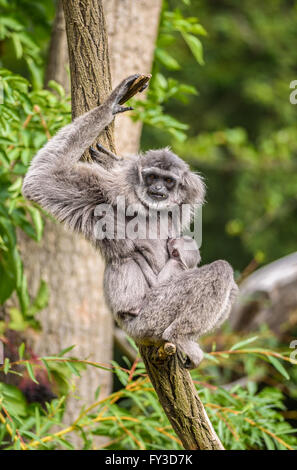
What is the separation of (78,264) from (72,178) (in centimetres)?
240

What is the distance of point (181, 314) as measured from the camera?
4.21 m

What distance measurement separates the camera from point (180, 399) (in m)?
4.29

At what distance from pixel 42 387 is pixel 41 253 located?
152 centimetres

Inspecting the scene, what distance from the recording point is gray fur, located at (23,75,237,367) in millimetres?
4211

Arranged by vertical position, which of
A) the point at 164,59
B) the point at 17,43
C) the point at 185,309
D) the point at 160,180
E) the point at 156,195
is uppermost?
the point at 17,43

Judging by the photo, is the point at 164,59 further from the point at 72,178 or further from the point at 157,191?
the point at 72,178

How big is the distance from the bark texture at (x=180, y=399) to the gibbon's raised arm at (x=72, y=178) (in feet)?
3.53

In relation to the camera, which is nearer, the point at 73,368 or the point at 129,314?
the point at 129,314

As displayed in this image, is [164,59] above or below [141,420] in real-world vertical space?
above

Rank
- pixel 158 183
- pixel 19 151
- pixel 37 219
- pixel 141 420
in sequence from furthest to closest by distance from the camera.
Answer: pixel 141 420
pixel 19 151
pixel 37 219
pixel 158 183

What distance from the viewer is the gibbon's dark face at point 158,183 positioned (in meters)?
4.37

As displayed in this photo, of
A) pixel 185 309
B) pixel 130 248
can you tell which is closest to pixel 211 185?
pixel 130 248

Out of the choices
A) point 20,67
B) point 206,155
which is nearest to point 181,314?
point 206,155
